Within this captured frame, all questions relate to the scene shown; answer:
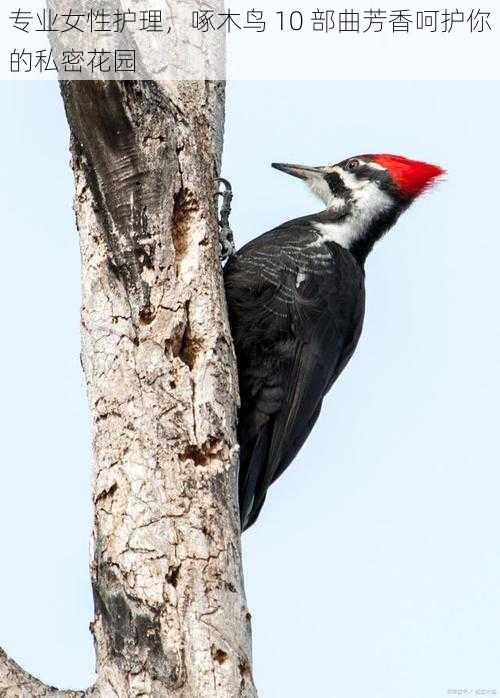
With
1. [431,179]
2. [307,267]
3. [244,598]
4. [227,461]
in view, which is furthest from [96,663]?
[431,179]

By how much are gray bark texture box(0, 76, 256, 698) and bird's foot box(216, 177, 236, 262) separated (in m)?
0.37

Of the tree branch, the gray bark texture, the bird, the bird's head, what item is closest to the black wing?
the bird

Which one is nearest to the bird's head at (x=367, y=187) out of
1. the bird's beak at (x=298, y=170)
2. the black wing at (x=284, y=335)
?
the bird's beak at (x=298, y=170)

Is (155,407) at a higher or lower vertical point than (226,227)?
lower

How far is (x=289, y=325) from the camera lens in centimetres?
401

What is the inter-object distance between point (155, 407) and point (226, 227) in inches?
45.9

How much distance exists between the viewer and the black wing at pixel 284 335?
382 centimetres

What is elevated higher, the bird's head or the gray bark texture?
the bird's head

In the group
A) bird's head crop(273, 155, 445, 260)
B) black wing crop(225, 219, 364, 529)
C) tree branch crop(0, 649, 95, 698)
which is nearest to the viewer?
tree branch crop(0, 649, 95, 698)

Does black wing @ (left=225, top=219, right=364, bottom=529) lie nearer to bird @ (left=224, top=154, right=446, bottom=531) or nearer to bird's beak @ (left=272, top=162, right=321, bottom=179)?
bird @ (left=224, top=154, right=446, bottom=531)

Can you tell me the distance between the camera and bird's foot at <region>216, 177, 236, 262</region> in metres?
3.87

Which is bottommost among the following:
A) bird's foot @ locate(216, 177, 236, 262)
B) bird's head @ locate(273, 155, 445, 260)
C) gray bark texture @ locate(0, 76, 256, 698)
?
gray bark texture @ locate(0, 76, 256, 698)

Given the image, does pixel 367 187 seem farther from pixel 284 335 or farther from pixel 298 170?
pixel 284 335

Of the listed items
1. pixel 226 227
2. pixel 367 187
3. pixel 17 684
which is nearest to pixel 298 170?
pixel 367 187
